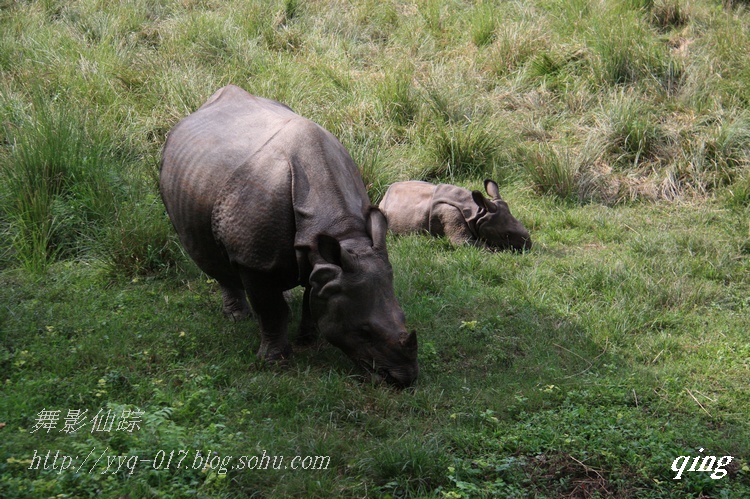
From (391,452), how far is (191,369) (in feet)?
6.14

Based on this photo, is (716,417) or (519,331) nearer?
(716,417)

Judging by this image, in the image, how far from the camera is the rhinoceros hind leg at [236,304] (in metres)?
6.76

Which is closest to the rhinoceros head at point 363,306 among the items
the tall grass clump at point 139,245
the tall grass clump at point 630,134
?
the tall grass clump at point 139,245

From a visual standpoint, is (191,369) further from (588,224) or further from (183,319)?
(588,224)

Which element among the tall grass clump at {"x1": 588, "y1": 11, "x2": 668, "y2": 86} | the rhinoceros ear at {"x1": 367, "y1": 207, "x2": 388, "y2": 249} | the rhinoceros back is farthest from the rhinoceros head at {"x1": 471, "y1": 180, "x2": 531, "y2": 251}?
the tall grass clump at {"x1": 588, "y1": 11, "x2": 668, "y2": 86}

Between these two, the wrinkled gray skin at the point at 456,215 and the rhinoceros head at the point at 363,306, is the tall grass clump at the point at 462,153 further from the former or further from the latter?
the rhinoceros head at the point at 363,306

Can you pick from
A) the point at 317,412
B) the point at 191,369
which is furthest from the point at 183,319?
the point at 317,412

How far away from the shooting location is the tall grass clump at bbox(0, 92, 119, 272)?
25.5 ft

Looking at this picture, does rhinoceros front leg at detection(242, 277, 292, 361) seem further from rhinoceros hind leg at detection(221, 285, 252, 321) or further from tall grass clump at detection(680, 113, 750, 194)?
tall grass clump at detection(680, 113, 750, 194)

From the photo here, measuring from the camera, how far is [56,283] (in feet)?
23.9

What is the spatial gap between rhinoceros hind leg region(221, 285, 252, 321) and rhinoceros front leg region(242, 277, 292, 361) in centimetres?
77

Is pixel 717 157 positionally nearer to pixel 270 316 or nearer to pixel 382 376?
pixel 382 376

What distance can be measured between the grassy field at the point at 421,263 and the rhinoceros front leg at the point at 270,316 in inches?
6.4

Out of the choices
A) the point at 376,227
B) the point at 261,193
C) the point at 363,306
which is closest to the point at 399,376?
the point at 363,306
